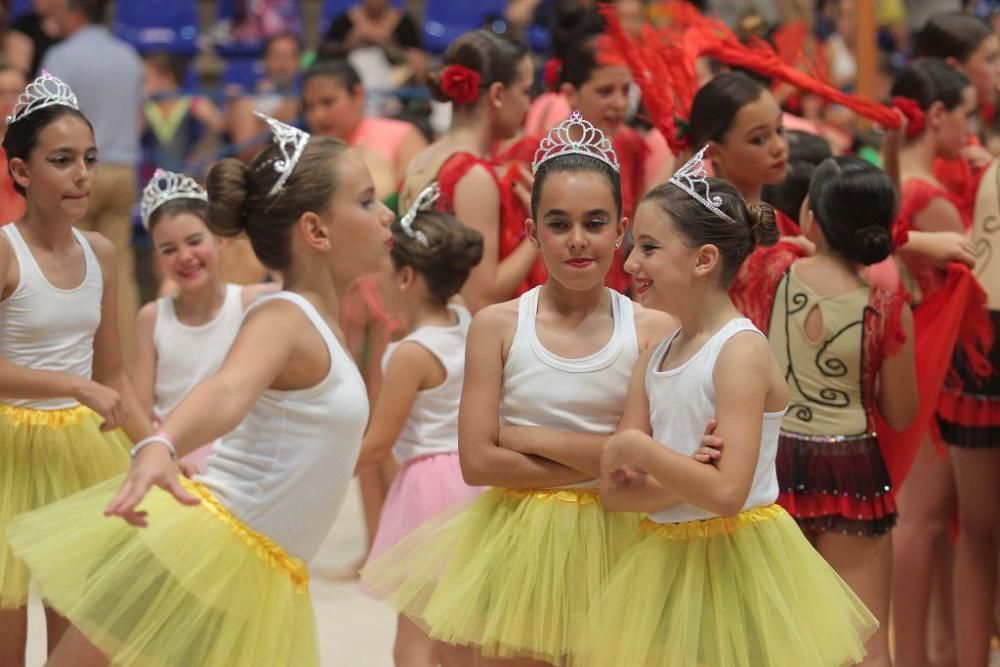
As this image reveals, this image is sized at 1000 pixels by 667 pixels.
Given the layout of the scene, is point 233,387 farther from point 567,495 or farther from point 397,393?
point 397,393

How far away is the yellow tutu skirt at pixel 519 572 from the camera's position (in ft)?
9.44

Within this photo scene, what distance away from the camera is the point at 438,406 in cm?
396

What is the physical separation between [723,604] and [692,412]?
0.37 meters

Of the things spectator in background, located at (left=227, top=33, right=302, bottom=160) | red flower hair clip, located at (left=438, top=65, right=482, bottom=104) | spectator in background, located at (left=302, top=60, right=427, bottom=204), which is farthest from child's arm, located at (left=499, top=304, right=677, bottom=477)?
spectator in background, located at (left=227, top=33, right=302, bottom=160)

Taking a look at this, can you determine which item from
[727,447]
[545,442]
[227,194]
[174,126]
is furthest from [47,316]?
[174,126]

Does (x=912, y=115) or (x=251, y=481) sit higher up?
(x=912, y=115)

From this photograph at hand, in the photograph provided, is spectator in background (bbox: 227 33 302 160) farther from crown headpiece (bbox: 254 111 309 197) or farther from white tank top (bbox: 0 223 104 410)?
crown headpiece (bbox: 254 111 309 197)

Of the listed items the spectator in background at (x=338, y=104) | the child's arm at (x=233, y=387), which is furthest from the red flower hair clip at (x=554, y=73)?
the child's arm at (x=233, y=387)

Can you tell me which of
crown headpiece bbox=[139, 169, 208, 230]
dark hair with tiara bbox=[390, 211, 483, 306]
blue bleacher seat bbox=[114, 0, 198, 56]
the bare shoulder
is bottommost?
the bare shoulder

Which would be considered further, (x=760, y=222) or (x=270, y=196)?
(x=270, y=196)

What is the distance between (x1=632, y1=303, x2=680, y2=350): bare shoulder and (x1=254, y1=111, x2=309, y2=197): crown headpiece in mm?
805

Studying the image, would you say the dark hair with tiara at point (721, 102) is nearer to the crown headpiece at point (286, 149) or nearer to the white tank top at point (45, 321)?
the crown headpiece at point (286, 149)

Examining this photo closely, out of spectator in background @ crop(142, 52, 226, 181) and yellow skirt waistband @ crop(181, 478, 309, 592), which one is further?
→ spectator in background @ crop(142, 52, 226, 181)

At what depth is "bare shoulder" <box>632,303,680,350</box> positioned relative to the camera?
3.06 meters
